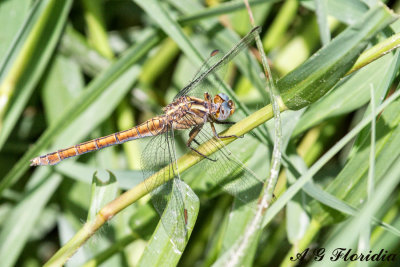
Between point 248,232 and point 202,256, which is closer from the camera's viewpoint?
point 248,232

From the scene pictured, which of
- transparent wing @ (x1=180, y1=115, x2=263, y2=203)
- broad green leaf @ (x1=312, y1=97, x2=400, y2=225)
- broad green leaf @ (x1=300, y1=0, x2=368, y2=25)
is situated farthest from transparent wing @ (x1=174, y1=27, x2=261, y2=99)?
broad green leaf @ (x1=312, y1=97, x2=400, y2=225)

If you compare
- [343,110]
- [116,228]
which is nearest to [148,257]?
[116,228]

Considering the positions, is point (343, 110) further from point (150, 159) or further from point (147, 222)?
point (147, 222)

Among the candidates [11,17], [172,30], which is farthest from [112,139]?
[11,17]

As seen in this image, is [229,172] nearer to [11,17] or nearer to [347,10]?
[347,10]

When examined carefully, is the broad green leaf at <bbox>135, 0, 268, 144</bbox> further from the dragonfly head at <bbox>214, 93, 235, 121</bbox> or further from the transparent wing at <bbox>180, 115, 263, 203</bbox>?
the transparent wing at <bbox>180, 115, 263, 203</bbox>

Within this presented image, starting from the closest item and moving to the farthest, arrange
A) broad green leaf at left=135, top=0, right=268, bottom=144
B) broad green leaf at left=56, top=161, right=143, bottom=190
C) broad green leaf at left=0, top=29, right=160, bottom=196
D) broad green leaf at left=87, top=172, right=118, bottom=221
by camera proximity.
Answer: broad green leaf at left=87, top=172, right=118, bottom=221 < broad green leaf at left=56, top=161, right=143, bottom=190 < broad green leaf at left=135, top=0, right=268, bottom=144 < broad green leaf at left=0, top=29, right=160, bottom=196
